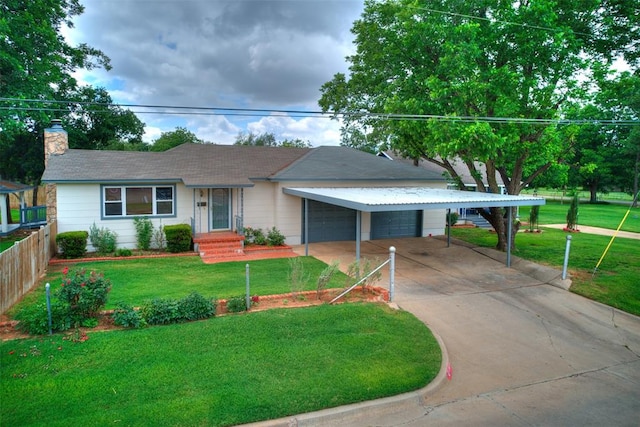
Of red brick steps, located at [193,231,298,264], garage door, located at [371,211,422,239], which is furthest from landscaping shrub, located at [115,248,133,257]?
garage door, located at [371,211,422,239]

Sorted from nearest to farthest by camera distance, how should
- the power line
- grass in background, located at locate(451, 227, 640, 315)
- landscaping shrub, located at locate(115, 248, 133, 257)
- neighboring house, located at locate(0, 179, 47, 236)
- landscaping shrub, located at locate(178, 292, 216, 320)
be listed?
1. landscaping shrub, located at locate(178, 292, 216, 320)
2. the power line
3. grass in background, located at locate(451, 227, 640, 315)
4. landscaping shrub, located at locate(115, 248, 133, 257)
5. neighboring house, located at locate(0, 179, 47, 236)

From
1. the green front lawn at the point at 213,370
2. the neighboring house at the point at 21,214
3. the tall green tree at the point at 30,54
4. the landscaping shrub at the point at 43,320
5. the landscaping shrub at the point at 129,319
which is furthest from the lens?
the neighboring house at the point at 21,214

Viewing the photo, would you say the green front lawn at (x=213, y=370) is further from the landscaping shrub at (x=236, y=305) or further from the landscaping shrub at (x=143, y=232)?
the landscaping shrub at (x=143, y=232)

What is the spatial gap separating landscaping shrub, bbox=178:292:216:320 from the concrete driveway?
3.60 m

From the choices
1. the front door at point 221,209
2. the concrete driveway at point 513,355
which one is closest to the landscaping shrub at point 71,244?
the front door at point 221,209

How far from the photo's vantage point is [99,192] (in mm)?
14984

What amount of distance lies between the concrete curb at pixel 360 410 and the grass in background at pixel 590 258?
735cm

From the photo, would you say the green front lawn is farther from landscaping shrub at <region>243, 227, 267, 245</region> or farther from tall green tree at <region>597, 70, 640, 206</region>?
tall green tree at <region>597, 70, 640, 206</region>

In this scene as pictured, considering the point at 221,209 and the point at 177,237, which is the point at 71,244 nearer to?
the point at 177,237

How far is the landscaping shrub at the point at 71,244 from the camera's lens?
13875 mm

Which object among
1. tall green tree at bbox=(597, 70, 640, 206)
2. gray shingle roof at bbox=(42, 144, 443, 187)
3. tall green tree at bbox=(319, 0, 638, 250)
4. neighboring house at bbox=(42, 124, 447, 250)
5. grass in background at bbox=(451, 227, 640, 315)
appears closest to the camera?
grass in background at bbox=(451, 227, 640, 315)

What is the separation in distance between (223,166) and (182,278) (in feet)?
23.8

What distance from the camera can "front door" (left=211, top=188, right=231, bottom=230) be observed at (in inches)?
663

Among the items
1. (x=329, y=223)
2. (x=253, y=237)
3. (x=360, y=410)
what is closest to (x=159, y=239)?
(x=253, y=237)
